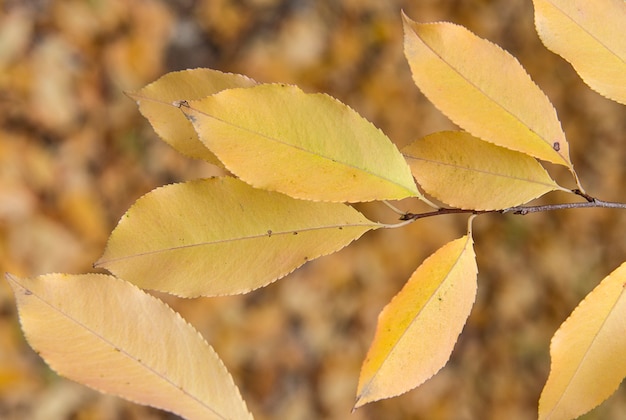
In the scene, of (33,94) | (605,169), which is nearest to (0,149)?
(33,94)

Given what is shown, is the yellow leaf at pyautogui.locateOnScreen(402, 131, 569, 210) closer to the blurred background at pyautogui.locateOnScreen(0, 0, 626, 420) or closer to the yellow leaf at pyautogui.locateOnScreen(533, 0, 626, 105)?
the yellow leaf at pyautogui.locateOnScreen(533, 0, 626, 105)

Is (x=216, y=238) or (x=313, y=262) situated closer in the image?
(x=216, y=238)

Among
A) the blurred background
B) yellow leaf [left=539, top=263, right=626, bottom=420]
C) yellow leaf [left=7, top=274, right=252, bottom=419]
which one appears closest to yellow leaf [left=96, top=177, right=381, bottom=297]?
yellow leaf [left=7, top=274, right=252, bottom=419]

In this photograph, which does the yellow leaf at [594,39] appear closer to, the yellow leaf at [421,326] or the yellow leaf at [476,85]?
the yellow leaf at [476,85]

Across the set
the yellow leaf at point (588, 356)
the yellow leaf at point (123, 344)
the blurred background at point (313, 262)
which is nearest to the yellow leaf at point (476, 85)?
the yellow leaf at point (588, 356)

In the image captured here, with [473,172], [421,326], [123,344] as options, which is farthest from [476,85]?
[123,344]

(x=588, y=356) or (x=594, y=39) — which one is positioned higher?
(x=594, y=39)

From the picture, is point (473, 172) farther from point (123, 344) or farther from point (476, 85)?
point (123, 344)

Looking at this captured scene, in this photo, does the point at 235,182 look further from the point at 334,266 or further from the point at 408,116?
the point at 408,116
